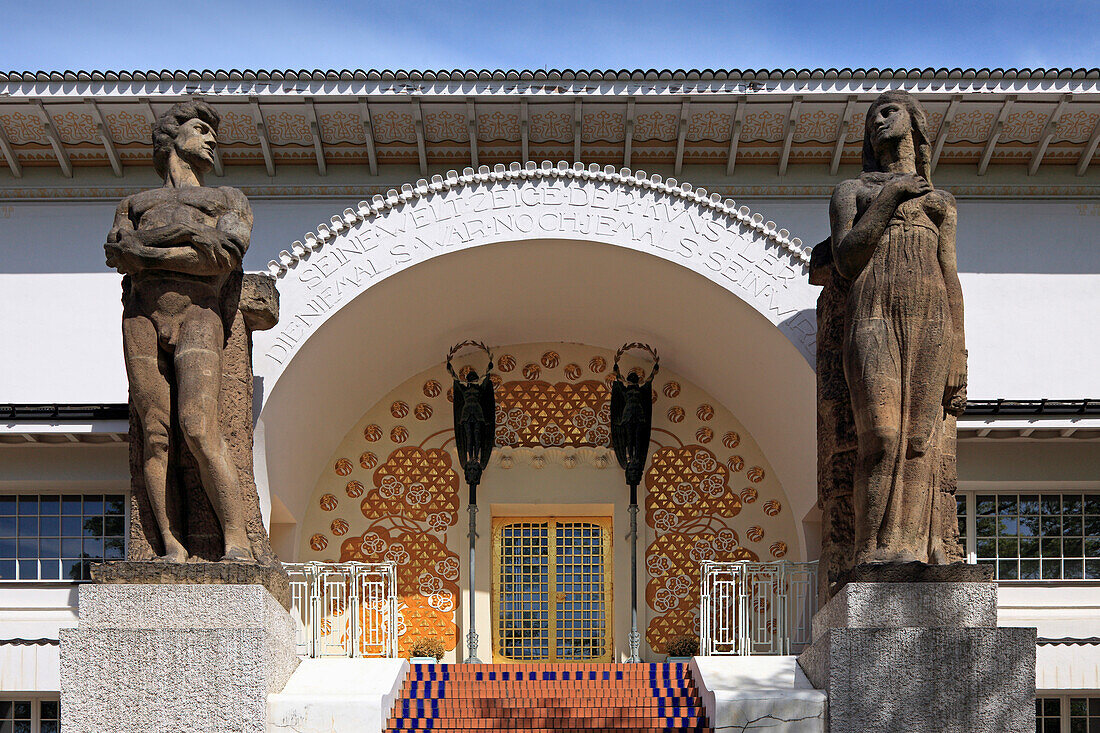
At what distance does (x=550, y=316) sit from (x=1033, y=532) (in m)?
4.94

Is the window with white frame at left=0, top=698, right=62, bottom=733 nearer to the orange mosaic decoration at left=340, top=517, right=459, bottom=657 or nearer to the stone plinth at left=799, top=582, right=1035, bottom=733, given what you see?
the orange mosaic decoration at left=340, top=517, right=459, bottom=657

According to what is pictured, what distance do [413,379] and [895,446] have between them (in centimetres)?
616

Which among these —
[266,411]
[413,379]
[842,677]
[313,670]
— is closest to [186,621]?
[313,670]

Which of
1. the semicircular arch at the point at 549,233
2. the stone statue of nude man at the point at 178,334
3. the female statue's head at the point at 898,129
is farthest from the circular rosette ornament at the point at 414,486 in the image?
the female statue's head at the point at 898,129

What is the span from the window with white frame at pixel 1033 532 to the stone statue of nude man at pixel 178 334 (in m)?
6.91

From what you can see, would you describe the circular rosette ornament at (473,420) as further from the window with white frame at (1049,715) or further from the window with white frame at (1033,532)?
the window with white frame at (1049,715)

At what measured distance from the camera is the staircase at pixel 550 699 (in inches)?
361

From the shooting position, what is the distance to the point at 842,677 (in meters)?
8.28

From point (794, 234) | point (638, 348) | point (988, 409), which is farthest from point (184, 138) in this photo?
point (988, 409)

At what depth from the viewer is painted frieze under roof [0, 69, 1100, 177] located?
12961mm

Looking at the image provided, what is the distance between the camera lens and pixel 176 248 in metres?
8.76

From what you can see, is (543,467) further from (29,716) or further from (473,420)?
(29,716)

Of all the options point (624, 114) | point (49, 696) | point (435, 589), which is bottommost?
point (49, 696)

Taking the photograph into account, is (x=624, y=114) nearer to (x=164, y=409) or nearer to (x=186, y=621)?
(x=164, y=409)
